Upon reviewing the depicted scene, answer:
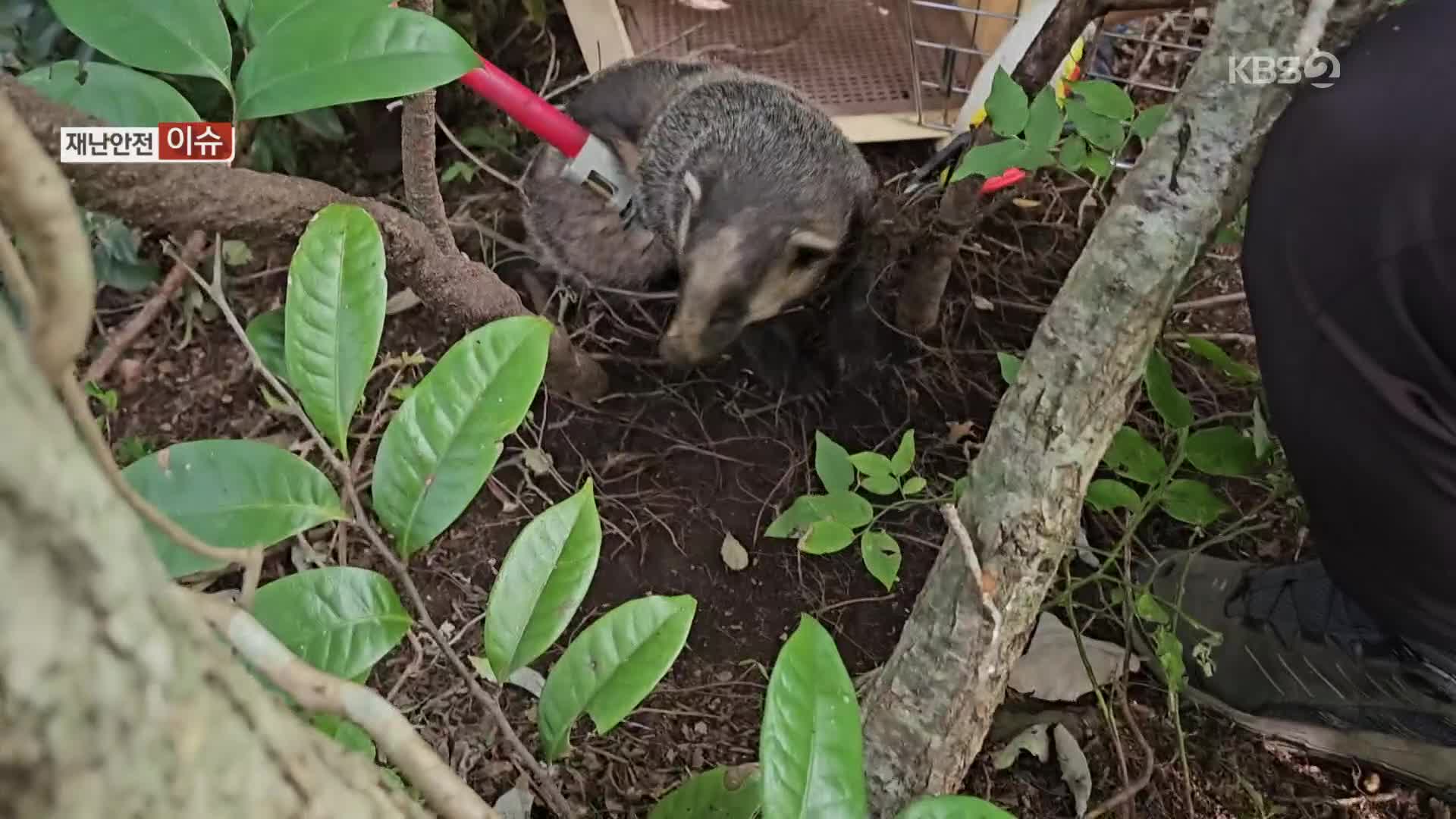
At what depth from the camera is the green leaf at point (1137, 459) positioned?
1.11 metres

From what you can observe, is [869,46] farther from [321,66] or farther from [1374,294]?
[321,66]

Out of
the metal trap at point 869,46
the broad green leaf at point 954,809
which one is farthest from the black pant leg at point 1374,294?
the metal trap at point 869,46

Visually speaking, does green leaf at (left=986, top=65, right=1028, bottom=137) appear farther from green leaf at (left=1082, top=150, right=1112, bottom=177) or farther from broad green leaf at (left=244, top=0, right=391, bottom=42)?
broad green leaf at (left=244, top=0, right=391, bottom=42)

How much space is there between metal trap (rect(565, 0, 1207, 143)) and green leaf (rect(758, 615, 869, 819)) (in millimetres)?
1435

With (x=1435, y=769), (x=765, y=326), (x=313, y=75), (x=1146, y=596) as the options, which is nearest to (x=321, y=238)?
(x=313, y=75)

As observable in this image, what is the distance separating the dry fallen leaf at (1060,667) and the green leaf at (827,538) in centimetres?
40

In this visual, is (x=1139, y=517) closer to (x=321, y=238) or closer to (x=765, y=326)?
(x=765, y=326)

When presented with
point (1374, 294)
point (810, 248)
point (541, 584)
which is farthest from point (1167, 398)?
point (541, 584)

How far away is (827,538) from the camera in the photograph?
1.09 metres

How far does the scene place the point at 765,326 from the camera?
65.5 inches

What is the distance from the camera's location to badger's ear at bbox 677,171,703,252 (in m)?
1.52

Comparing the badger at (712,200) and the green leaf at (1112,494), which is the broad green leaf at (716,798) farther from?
the badger at (712,200)

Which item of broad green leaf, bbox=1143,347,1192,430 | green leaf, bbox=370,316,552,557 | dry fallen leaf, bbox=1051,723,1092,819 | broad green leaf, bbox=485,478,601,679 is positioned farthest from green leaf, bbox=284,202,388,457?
dry fallen leaf, bbox=1051,723,1092,819

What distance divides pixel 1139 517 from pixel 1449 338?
374 mm
